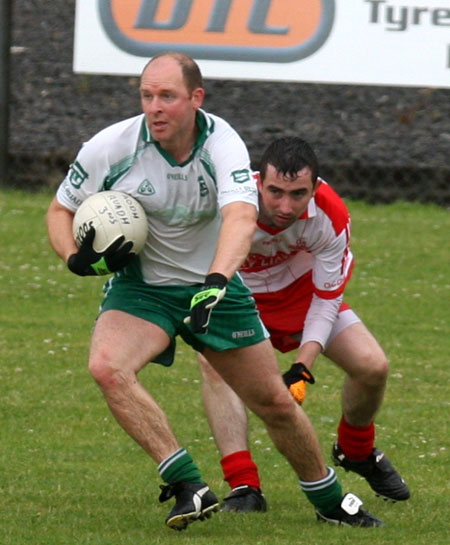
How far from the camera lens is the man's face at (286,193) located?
21.0ft

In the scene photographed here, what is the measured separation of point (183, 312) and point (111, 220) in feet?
1.70

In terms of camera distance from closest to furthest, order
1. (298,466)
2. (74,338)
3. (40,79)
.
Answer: (298,466) → (74,338) → (40,79)

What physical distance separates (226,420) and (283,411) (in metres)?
0.81

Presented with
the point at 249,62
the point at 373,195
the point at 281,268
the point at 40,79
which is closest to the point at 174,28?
the point at 249,62

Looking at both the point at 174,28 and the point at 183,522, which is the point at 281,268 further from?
the point at 174,28

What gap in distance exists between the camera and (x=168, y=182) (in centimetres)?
597

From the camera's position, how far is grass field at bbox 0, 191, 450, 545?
6121 millimetres

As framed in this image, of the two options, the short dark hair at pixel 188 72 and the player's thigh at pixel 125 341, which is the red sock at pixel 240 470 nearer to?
the player's thigh at pixel 125 341

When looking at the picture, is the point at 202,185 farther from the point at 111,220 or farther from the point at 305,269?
the point at 305,269

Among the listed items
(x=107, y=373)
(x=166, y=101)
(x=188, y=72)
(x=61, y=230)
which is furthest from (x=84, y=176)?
(x=107, y=373)

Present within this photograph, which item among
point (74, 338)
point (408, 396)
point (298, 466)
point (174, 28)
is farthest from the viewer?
point (174, 28)

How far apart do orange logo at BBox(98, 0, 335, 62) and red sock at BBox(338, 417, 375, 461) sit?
8.25 metres

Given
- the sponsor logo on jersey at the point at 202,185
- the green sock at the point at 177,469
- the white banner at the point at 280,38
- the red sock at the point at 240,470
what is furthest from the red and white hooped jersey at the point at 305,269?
the white banner at the point at 280,38

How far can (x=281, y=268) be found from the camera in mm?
7082
